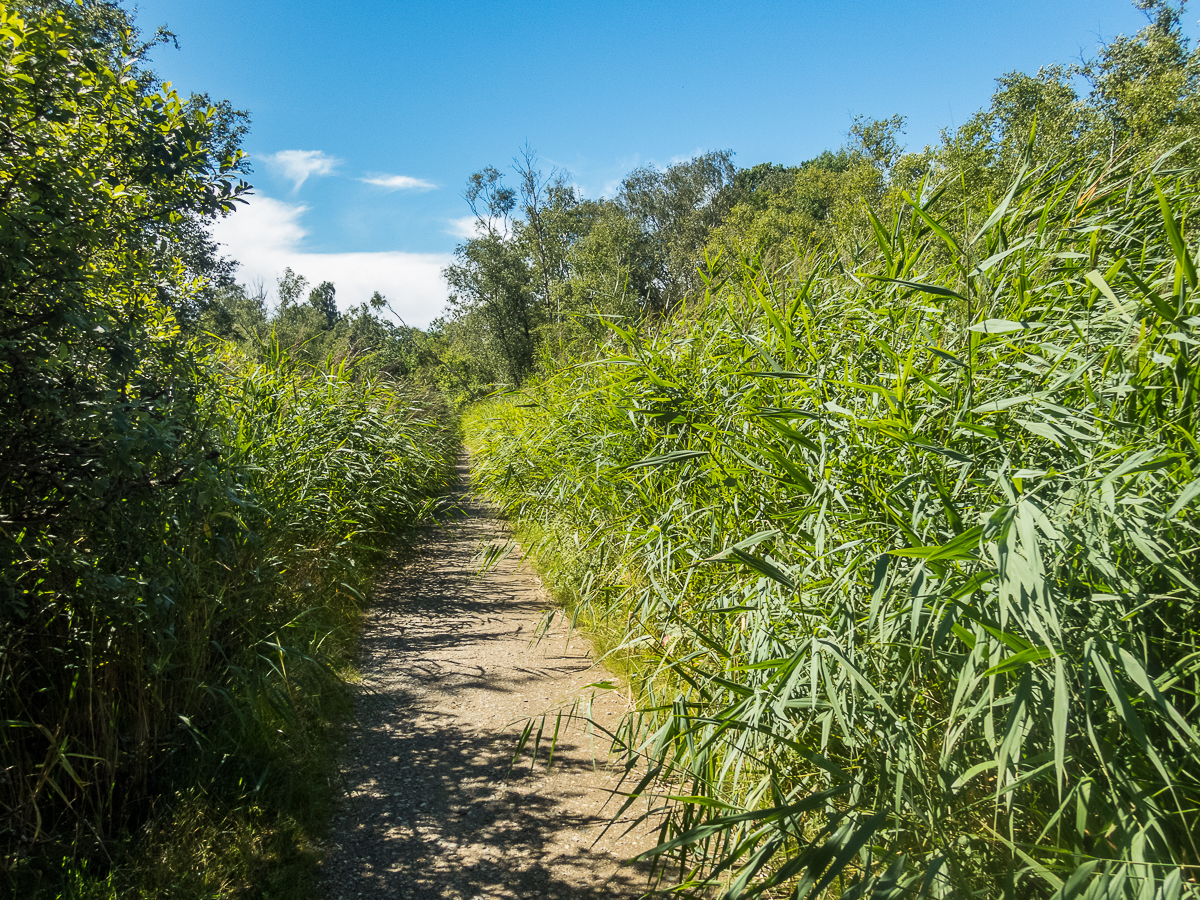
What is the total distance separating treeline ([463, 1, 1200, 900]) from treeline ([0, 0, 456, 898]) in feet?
5.77

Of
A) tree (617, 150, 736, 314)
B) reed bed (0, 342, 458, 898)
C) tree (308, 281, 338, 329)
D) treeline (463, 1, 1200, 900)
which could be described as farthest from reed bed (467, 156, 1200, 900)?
tree (308, 281, 338, 329)

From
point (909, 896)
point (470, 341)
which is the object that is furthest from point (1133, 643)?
point (470, 341)

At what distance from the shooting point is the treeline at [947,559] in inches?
57.3

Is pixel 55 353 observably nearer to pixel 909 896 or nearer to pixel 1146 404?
pixel 909 896

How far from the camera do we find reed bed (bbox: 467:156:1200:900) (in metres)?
1.45

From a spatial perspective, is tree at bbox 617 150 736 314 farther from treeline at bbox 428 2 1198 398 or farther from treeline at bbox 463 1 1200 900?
treeline at bbox 463 1 1200 900

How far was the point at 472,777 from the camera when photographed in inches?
127

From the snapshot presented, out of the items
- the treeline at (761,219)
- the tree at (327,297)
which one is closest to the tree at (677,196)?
the treeline at (761,219)

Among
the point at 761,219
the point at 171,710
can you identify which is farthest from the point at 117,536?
the point at 761,219

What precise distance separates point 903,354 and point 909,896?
1.81m

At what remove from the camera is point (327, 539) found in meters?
5.48

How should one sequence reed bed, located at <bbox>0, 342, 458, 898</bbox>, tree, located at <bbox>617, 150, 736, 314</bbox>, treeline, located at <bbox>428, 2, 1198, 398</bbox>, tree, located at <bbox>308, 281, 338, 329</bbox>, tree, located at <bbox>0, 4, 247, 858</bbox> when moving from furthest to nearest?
tree, located at <bbox>308, 281, 338, 329</bbox> → tree, located at <bbox>617, 150, 736, 314</bbox> → treeline, located at <bbox>428, 2, 1198, 398</bbox> → reed bed, located at <bbox>0, 342, 458, 898</bbox> → tree, located at <bbox>0, 4, 247, 858</bbox>

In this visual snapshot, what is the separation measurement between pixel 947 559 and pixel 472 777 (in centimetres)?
269

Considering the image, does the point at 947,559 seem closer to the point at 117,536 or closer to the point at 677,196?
the point at 117,536
